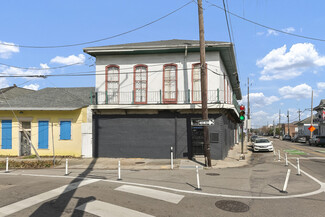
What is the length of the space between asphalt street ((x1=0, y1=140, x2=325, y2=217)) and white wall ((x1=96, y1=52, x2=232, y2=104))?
24.7 feet

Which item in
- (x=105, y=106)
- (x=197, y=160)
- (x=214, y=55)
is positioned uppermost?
(x=214, y=55)

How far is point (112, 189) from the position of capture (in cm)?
805

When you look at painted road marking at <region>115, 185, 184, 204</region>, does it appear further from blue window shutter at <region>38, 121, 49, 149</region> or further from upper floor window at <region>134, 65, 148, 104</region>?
blue window shutter at <region>38, 121, 49, 149</region>

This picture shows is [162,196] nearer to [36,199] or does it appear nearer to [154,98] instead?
[36,199]

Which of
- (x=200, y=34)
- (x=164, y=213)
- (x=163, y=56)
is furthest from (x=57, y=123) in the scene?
(x=164, y=213)

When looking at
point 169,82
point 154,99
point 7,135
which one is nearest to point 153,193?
point 154,99

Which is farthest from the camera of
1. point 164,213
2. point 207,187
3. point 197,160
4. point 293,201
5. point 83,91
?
point 83,91

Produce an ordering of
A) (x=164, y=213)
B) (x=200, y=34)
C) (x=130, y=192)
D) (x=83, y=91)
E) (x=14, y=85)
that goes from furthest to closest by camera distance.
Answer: (x=14, y=85) < (x=83, y=91) < (x=200, y=34) < (x=130, y=192) < (x=164, y=213)

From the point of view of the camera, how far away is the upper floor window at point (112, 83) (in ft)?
55.6

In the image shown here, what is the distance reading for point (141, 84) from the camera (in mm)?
16797

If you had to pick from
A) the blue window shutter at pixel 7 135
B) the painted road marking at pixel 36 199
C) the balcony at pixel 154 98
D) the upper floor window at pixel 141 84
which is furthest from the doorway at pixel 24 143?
the painted road marking at pixel 36 199

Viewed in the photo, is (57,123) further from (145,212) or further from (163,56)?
(145,212)

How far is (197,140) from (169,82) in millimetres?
4400

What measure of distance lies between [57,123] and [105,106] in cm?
427
